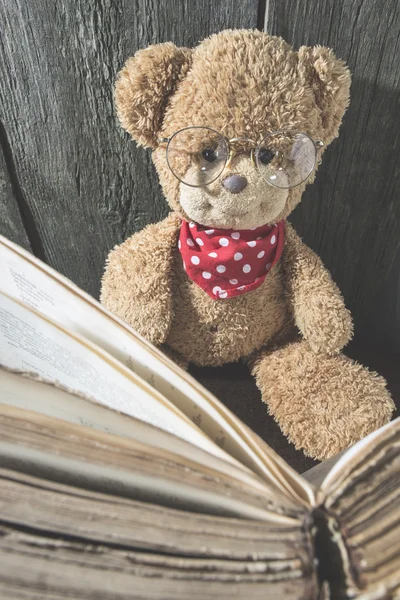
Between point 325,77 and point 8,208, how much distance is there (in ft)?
1.95

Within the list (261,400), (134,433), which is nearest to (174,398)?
(134,433)

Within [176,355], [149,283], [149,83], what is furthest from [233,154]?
[176,355]

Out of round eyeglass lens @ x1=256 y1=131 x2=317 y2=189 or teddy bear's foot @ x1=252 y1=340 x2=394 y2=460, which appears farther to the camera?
teddy bear's foot @ x1=252 y1=340 x2=394 y2=460

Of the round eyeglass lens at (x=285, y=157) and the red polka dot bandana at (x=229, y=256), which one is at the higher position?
the round eyeglass lens at (x=285, y=157)

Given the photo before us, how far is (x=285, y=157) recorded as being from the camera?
599mm

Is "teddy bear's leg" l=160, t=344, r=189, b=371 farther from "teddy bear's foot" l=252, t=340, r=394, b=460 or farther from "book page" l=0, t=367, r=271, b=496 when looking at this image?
"book page" l=0, t=367, r=271, b=496

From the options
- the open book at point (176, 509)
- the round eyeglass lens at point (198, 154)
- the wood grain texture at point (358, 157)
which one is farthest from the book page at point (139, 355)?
the wood grain texture at point (358, 157)

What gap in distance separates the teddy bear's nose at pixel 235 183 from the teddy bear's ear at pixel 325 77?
0.14 m

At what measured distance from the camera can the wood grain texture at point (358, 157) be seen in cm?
65

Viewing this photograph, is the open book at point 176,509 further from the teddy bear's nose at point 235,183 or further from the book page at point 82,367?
the teddy bear's nose at point 235,183

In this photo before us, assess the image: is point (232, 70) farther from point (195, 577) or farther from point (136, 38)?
point (195, 577)

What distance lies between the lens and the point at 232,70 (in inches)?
22.4

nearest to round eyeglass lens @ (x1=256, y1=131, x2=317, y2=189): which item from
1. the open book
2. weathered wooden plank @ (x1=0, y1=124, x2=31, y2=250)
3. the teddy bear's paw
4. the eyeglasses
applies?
the eyeglasses

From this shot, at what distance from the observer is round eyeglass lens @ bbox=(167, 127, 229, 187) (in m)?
0.58
